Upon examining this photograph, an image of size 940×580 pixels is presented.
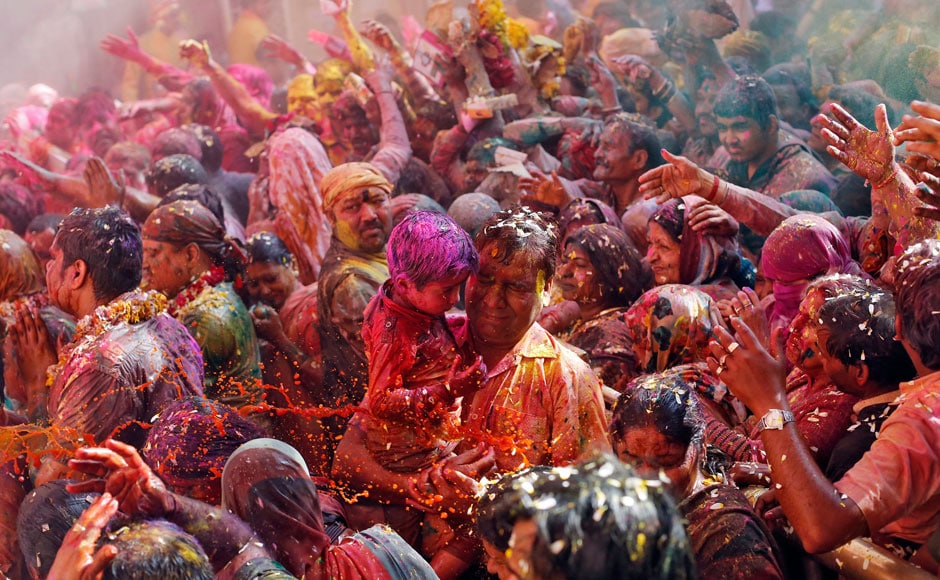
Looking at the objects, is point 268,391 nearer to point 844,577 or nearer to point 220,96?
point 844,577

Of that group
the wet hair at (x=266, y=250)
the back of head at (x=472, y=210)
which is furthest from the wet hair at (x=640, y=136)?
the wet hair at (x=266, y=250)

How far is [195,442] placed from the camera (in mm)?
2719

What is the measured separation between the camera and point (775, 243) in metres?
3.65

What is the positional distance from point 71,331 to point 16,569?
4.43 feet

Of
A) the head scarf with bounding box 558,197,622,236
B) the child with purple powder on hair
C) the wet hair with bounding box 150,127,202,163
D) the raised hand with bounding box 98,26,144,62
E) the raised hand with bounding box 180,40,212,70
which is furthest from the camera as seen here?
the raised hand with bounding box 98,26,144,62

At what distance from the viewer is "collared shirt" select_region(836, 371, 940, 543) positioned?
7.02 ft

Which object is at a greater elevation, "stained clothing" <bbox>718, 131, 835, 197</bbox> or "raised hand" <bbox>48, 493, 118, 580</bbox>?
"raised hand" <bbox>48, 493, 118, 580</bbox>

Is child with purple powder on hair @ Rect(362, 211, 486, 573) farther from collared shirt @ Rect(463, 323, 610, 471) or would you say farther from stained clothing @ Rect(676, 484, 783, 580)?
stained clothing @ Rect(676, 484, 783, 580)

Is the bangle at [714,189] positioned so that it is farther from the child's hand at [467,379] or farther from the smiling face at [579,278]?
the child's hand at [467,379]

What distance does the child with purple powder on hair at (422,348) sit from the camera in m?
2.89

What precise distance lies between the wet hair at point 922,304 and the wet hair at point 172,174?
496cm

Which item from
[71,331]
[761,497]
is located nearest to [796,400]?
[761,497]

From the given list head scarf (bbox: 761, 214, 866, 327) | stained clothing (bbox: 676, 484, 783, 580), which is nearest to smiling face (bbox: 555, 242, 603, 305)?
head scarf (bbox: 761, 214, 866, 327)

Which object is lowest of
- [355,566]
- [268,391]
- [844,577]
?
[268,391]
